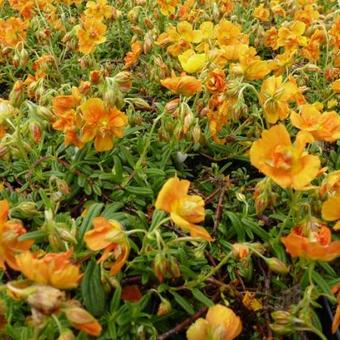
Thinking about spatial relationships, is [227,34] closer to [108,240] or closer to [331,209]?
[331,209]

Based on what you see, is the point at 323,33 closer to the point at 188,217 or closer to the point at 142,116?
the point at 142,116

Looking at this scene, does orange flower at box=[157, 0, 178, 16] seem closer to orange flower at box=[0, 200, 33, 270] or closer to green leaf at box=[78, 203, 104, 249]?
green leaf at box=[78, 203, 104, 249]

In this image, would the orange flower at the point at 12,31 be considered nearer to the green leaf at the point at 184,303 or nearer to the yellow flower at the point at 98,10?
the yellow flower at the point at 98,10

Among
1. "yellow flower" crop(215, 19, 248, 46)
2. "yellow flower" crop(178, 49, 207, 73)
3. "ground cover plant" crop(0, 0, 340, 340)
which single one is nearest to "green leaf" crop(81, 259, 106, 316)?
"ground cover plant" crop(0, 0, 340, 340)

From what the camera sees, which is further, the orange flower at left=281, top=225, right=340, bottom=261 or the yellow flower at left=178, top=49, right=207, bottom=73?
the yellow flower at left=178, top=49, right=207, bottom=73

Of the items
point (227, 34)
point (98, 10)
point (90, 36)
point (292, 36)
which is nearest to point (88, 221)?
point (227, 34)
